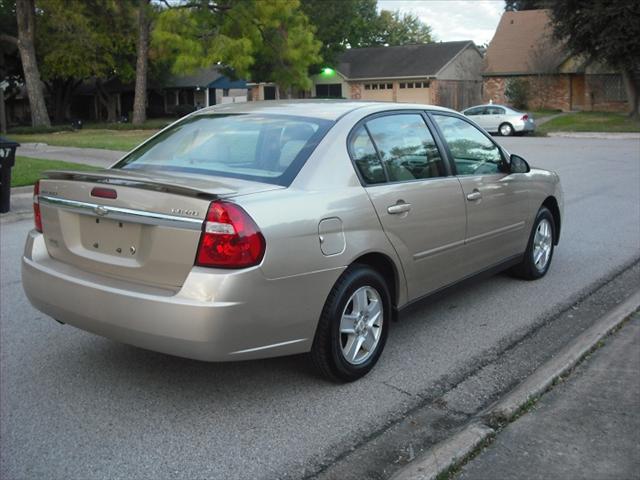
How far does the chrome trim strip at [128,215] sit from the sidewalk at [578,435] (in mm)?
1809

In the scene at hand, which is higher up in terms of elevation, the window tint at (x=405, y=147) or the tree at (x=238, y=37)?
the tree at (x=238, y=37)

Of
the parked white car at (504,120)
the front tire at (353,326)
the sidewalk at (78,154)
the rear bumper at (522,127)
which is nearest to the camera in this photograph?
the front tire at (353,326)

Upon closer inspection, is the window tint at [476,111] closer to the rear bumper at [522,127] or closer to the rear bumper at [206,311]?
the rear bumper at [522,127]

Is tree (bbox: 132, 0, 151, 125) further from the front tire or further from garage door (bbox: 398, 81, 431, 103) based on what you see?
the front tire

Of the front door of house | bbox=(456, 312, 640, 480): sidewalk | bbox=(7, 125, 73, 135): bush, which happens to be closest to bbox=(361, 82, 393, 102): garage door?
the front door of house

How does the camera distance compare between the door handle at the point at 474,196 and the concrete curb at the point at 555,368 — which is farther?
the door handle at the point at 474,196

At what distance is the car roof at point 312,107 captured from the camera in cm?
484

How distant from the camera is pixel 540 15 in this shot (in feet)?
165

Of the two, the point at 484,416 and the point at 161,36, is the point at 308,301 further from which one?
the point at 161,36

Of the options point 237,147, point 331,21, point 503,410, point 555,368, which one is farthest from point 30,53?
point 503,410

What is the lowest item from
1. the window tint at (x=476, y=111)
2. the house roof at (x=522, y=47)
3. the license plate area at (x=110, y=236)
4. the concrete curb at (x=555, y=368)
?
the concrete curb at (x=555, y=368)

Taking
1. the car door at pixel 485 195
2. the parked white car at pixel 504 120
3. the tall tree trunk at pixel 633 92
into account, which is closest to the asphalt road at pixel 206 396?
the car door at pixel 485 195

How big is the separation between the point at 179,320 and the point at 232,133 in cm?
162

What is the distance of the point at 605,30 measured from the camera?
3369 cm
